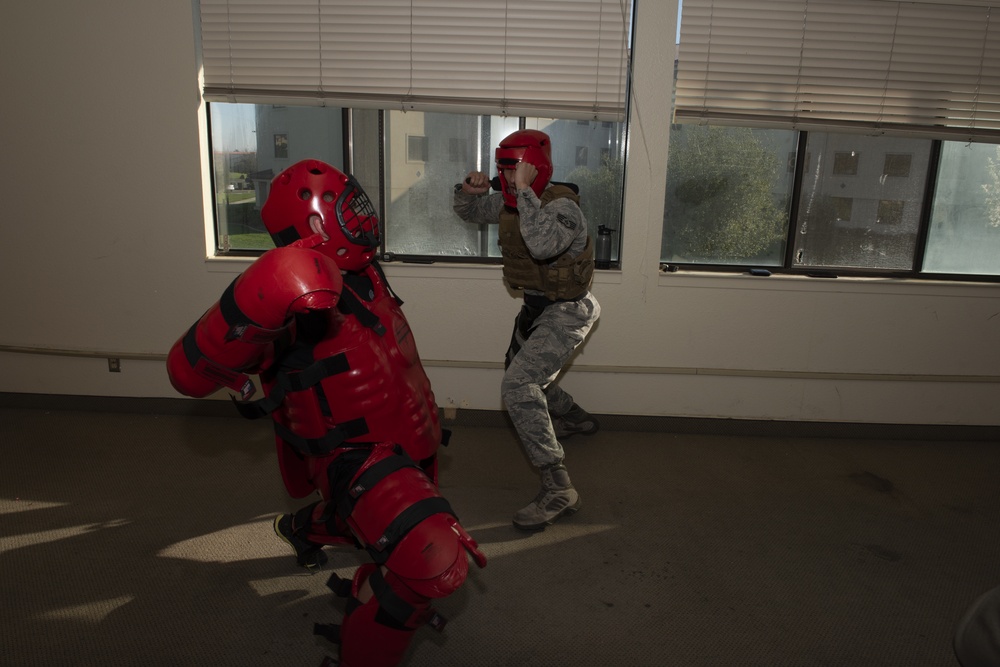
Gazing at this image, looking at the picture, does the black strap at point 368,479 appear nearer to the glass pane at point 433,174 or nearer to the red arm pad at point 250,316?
the red arm pad at point 250,316

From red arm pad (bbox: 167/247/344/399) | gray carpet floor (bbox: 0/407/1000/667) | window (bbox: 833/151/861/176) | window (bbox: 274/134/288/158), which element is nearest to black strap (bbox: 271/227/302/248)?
red arm pad (bbox: 167/247/344/399)

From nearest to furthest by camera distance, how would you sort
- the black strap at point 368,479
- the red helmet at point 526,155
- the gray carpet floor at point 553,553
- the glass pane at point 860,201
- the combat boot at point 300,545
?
the black strap at point 368,479 → the gray carpet floor at point 553,553 → the combat boot at point 300,545 → the red helmet at point 526,155 → the glass pane at point 860,201

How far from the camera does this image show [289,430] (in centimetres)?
208

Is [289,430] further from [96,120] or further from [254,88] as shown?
[96,120]

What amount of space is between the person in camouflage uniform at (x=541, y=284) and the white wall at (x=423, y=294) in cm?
79

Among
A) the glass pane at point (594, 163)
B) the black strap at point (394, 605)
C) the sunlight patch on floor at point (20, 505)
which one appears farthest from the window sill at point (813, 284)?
the sunlight patch on floor at point (20, 505)

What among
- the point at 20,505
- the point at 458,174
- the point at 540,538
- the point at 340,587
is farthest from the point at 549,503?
the point at 20,505

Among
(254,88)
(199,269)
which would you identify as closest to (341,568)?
(199,269)

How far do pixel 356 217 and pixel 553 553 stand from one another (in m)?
1.67

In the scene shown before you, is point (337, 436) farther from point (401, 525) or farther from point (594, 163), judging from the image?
point (594, 163)

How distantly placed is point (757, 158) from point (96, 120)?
3.81 metres

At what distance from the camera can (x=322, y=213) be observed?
192cm

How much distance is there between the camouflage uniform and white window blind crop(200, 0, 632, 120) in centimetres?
81

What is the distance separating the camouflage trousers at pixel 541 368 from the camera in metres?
3.06
